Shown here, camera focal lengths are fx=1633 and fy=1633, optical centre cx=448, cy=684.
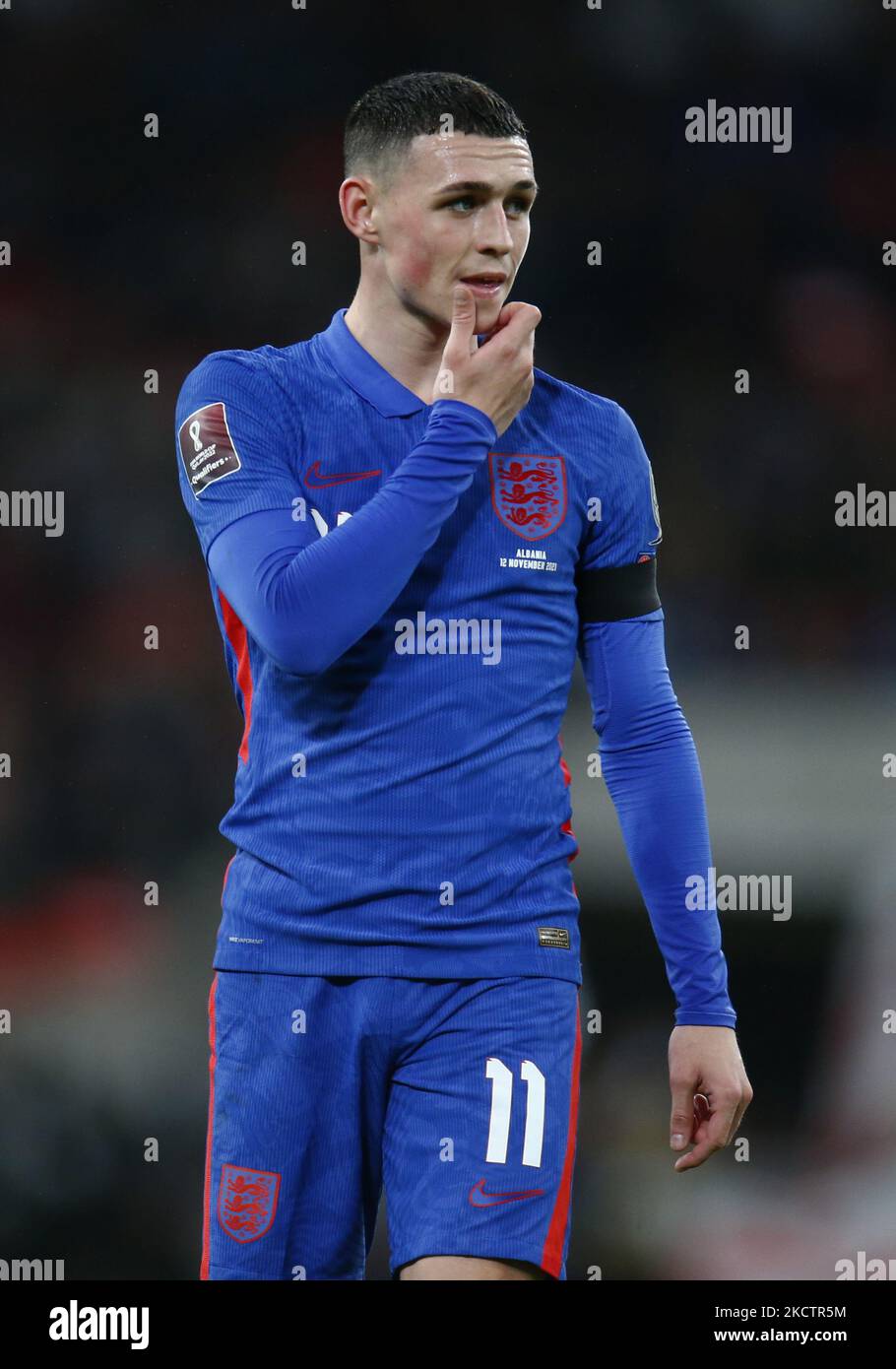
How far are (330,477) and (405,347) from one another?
8.8 inches

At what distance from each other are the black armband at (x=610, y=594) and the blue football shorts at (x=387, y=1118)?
0.48 meters

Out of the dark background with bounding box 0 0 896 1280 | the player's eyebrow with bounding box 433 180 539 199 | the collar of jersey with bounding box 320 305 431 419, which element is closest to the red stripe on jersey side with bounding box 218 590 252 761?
the collar of jersey with bounding box 320 305 431 419

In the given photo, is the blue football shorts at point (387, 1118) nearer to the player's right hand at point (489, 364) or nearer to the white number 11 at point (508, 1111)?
the white number 11 at point (508, 1111)

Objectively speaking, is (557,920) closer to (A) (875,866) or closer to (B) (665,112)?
(A) (875,866)

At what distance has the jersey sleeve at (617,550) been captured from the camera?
2.07m

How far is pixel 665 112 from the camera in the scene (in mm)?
4320

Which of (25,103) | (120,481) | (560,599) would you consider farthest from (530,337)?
(25,103)

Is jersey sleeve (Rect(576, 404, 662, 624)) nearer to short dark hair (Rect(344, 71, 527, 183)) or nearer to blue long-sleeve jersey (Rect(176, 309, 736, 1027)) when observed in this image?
blue long-sleeve jersey (Rect(176, 309, 736, 1027))

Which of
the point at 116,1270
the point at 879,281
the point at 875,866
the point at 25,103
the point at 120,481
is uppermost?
the point at 25,103

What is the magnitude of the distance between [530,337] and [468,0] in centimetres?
257

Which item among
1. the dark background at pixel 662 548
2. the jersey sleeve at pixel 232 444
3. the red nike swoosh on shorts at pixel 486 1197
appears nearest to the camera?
the red nike swoosh on shorts at pixel 486 1197

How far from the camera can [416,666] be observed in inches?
74.5

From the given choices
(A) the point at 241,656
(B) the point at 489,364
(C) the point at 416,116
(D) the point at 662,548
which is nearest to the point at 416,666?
(A) the point at 241,656

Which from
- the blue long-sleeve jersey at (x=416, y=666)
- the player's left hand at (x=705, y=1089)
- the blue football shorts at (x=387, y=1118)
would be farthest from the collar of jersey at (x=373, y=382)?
the player's left hand at (x=705, y=1089)
